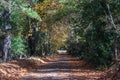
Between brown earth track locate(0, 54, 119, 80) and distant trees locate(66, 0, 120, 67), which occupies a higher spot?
distant trees locate(66, 0, 120, 67)

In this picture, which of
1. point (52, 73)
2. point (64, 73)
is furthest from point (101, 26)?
point (52, 73)

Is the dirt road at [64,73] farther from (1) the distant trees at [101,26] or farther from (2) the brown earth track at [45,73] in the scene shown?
(1) the distant trees at [101,26]

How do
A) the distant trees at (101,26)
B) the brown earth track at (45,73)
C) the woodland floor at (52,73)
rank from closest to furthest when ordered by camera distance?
the woodland floor at (52,73) < the brown earth track at (45,73) < the distant trees at (101,26)

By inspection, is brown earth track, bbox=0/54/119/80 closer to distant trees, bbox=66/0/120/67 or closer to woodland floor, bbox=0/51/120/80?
woodland floor, bbox=0/51/120/80

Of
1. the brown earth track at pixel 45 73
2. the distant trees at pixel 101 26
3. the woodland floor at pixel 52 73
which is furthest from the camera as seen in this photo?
the distant trees at pixel 101 26

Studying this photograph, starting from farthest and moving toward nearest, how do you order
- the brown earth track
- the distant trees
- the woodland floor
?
the distant trees
the brown earth track
the woodland floor

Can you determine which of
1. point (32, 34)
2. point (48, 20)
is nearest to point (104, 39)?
point (48, 20)

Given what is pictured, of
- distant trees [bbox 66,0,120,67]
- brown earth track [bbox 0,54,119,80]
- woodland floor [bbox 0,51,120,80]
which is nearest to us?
woodland floor [bbox 0,51,120,80]

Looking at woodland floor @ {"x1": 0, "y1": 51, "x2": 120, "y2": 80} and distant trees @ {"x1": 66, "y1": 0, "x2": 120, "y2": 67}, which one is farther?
distant trees @ {"x1": 66, "y1": 0, "x2": 120, "y2": 67}

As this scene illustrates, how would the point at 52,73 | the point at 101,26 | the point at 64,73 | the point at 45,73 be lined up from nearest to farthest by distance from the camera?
1. the point at 64,73
2. the point at 52,73
3. the point at 45,73
4. the point at 101,26

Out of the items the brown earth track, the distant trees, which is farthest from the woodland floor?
the distant trees

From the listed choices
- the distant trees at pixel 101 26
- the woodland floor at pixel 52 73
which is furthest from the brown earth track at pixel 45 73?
the distant trees at pixel 101 26

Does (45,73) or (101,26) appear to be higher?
(101,26)

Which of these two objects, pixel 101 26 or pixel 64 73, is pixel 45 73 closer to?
pixel 64 73
